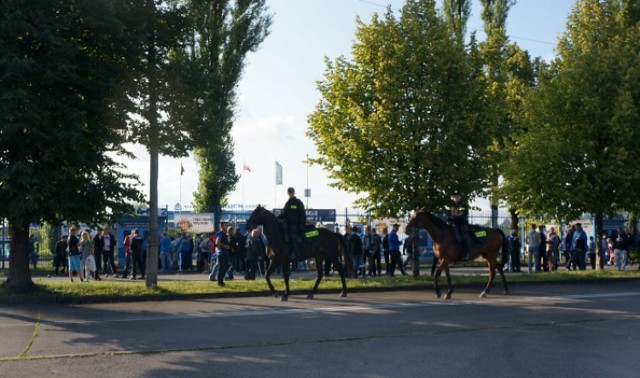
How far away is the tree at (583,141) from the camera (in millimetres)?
26625

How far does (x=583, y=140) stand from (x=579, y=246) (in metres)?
6.13

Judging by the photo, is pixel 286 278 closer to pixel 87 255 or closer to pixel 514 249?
pixel 87 255

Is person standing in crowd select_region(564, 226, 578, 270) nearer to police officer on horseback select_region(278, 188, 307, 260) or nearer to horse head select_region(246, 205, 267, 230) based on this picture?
police officer on horseback select_region(278, 188, 307, 260)

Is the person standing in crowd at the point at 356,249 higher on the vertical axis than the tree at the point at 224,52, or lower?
lower

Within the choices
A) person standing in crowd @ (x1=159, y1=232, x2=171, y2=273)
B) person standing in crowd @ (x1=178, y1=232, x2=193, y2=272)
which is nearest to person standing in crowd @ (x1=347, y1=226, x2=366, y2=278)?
person standing in crowd @ (x1=178, y1=232, x2=193, y2=272)

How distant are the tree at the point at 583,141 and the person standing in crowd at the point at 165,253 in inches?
573

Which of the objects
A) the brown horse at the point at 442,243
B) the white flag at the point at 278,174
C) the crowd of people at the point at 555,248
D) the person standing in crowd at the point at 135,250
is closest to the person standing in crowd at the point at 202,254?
the person standing in crowd at the point at 135,250

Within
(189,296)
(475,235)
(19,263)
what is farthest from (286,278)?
(19,263)

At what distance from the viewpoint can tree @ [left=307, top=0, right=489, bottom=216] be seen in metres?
23.6

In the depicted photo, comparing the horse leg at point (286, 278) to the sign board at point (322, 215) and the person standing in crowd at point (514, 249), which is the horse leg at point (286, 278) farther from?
the sign board at point (322, 215)

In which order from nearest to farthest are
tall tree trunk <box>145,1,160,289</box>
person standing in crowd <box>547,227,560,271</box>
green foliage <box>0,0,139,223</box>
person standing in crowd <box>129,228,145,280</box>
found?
green foliage <box>0,0,139,223</box> → tall tree trunk <box>145,1,160,289</box> → person standing in crowd <box>129,228,145,280</box> → person standing in crowd <box>547,227,560,271</box>

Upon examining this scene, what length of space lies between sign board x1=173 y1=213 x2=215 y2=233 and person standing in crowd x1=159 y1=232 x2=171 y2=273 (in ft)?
9.66

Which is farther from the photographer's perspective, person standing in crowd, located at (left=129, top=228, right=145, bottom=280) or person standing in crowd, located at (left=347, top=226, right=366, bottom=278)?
person standing in crowd, located at (left=347, top=226, right=366, bottom=278)

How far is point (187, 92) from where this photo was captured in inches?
765
